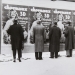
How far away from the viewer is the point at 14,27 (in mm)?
7637

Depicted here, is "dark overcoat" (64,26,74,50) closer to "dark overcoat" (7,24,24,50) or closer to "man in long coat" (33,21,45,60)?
"man in long coat" (33,21,45,60)

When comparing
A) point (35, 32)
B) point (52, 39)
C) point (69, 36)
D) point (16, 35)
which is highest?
point (35, 32)

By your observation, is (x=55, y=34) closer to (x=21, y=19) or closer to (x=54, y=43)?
(x=54, y=43)

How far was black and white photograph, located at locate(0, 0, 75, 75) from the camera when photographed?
788 centimetres

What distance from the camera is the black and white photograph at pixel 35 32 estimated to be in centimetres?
788

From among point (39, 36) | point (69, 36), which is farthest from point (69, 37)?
point (39, 36)

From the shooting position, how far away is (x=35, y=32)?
8445 millimetres

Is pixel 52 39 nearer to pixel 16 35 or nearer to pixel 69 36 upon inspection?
pixel 69 36

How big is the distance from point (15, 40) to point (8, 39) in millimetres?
2302

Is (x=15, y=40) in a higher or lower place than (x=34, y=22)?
lower

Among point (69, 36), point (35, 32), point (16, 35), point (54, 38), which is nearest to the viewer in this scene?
point (16, 35)

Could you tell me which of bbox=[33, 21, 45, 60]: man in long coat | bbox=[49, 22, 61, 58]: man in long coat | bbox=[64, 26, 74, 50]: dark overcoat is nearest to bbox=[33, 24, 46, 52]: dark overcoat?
bbox=[33, 21, 45, 60]: man in long coat

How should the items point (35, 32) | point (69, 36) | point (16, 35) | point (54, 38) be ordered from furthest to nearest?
point (69, 36)
point (54, 38)
point (35, 32)
point (16, 35)

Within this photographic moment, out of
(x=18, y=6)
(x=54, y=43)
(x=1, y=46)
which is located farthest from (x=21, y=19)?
(x=54, y=43)
